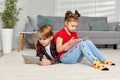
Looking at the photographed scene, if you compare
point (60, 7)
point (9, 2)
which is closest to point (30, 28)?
point (9, 2)

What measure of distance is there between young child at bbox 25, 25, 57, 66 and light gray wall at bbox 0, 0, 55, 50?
3172mm

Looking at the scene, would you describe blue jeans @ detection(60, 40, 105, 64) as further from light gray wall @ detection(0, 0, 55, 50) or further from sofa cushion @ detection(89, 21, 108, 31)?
light gray wall @ detection(0, 0, 55, 50)

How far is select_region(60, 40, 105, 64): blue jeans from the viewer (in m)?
2.60

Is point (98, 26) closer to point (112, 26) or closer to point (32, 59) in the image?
point (112, 26)

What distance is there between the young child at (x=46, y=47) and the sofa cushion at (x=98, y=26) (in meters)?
3.21

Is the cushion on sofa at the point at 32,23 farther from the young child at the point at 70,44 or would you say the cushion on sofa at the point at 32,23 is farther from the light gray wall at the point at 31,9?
the young child at the point at 70,44

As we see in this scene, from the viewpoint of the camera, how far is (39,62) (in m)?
2.85

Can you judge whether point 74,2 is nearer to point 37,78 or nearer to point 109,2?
point 109,2

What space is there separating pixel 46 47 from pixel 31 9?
11.6ft

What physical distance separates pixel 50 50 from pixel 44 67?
0.25m

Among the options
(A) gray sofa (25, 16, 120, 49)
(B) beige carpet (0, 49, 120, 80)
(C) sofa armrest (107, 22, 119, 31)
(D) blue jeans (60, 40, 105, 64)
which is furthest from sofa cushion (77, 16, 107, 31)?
(B) beige carpet (0, 49, 120, 80)

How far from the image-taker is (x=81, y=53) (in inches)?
109

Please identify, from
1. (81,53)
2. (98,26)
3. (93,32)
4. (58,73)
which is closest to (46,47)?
(81,53)

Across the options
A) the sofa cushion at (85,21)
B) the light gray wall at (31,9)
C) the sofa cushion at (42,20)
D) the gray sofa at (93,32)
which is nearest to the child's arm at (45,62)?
the gray sofa at (93,32)
